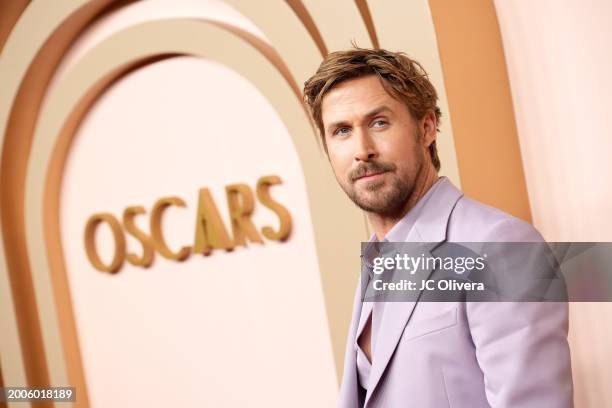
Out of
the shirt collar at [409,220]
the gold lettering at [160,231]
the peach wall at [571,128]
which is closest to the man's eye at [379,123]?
the shirt collar at [409,220]

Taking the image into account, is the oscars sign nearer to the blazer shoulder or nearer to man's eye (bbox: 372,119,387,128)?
man's eye (bbox: 372,119,387,128)

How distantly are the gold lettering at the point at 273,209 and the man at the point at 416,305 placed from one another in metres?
1.04

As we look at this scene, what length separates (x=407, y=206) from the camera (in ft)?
5.87

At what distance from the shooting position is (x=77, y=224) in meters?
3.77

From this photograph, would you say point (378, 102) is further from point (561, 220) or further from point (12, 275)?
point (12, 275)

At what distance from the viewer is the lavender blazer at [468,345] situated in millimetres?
1358

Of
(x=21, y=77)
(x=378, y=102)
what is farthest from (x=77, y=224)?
(x=378, y=102)

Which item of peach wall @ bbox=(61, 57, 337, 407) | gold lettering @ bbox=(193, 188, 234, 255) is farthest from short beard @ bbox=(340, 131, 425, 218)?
gold lettering @ bbox=(193, 188, 234, 255)

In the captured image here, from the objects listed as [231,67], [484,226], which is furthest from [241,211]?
[484,226]

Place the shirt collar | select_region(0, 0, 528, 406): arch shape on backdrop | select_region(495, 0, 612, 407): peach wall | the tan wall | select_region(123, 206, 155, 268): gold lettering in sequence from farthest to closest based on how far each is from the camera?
select_region(123, 206, 155, 268): gold lettering → select_region(0, 0, 528, 406): arch shape on backdrop → the tan wall → select_region(495, 0, 612, 407): peach wall → the shirt collar

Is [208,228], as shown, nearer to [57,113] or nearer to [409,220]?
[57,113]

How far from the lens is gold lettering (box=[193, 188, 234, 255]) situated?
3207 mm

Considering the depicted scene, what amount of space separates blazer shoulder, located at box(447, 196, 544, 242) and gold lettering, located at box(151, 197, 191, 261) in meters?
1.98

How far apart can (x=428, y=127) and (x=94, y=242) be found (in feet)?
7.96
